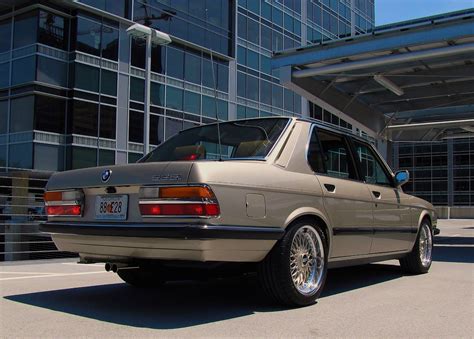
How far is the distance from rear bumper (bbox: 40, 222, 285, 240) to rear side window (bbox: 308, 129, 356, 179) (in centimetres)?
114

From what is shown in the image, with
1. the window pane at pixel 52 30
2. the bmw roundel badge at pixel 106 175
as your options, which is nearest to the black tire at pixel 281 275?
the bmw roundel badge at pixel 106 175

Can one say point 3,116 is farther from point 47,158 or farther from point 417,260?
point 417,260

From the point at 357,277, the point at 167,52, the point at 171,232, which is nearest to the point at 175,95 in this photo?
the point at 167,52

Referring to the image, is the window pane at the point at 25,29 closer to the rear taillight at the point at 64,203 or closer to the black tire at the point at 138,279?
the black tire at the point at 138,279

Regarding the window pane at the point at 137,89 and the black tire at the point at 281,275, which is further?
the window pane at the point at 137,89

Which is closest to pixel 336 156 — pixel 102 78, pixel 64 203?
pixel 64 203

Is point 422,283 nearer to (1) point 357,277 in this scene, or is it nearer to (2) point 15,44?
(1) point 357,277

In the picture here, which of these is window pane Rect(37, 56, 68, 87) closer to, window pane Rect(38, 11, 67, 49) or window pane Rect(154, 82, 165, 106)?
window pane Rect(38, 11, 67, 49)

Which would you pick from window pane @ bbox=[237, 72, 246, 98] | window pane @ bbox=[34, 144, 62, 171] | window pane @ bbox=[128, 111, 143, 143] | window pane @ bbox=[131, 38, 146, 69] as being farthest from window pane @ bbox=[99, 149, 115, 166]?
window pane @ bbox=[237, 72, 246, 98]

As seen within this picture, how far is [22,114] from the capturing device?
23.1 metres

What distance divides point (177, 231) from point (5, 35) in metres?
23.2

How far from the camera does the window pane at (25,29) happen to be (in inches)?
919

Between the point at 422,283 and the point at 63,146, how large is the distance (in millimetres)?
19066

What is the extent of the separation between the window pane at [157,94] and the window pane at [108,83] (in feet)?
6.39
